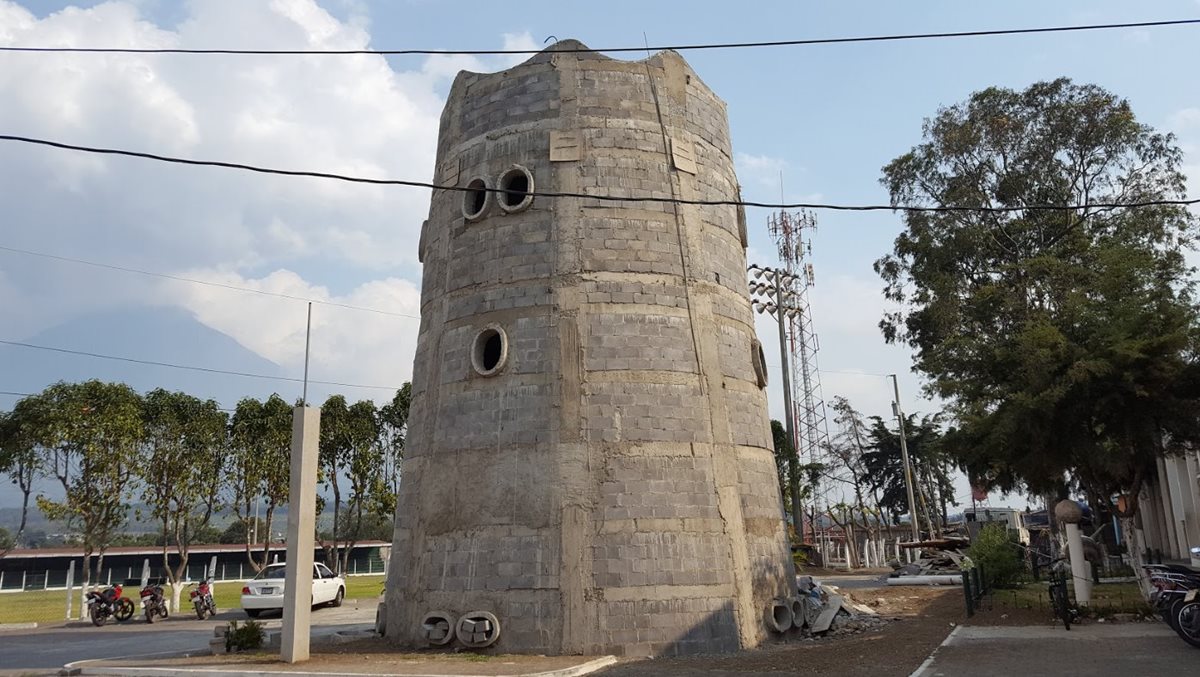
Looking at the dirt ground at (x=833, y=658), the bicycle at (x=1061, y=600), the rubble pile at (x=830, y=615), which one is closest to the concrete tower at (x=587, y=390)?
the dirt ground at (x=833, y=658)

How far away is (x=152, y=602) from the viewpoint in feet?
82.6

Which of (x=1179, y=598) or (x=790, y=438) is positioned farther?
(x=790, y=438)

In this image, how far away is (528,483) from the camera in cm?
1459

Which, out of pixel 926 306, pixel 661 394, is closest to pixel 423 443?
pixel 661 394

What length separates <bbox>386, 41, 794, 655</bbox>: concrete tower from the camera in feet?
46.0

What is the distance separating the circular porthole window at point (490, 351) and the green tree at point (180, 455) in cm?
2083

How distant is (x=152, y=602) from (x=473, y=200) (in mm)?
16971

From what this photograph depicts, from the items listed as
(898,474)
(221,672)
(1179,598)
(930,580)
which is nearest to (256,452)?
(221,672)

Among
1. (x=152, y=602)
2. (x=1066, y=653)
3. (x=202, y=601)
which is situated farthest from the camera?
(x=202, y=601)

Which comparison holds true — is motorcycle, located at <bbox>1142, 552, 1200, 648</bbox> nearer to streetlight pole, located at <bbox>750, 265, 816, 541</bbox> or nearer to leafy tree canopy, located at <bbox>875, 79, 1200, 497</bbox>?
leafy tree canopy, located at <bbox>875, 79, 1200, 497</bbox>

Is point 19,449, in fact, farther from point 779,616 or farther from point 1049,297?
point 1049,297

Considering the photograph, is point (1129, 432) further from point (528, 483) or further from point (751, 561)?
point (528, 483)

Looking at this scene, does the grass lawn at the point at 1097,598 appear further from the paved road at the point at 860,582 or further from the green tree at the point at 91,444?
the green tree at the point at 91,444

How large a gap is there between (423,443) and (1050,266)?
2019 centimetres
